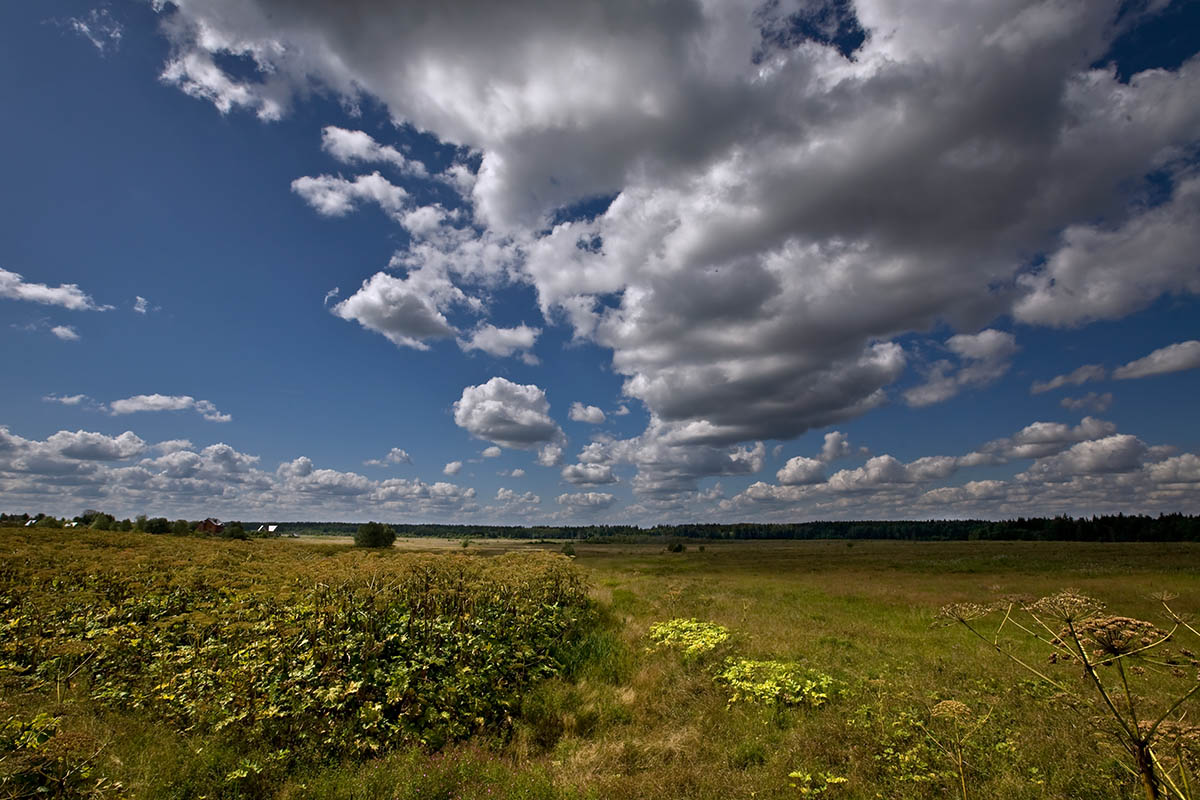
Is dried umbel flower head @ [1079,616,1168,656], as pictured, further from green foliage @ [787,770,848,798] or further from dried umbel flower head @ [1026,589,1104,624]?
green foliage @ [787,770,848,798]

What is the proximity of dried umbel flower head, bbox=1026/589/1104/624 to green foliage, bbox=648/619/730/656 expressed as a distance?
35.4ft

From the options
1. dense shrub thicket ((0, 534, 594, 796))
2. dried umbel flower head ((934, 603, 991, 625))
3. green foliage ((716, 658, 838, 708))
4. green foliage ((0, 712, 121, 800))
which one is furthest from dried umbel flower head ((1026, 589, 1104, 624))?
green foliage ((0, 712, 121, 800))

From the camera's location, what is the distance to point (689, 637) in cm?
1448

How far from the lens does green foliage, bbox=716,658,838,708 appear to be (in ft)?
35.1

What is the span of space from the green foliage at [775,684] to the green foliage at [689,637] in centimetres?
114

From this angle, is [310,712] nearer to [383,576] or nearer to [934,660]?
[383,576]

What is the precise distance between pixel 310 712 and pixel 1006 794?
10.1 m

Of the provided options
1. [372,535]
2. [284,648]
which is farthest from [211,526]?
[284,648]

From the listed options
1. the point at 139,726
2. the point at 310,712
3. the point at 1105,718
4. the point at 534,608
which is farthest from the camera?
the point at 534,608

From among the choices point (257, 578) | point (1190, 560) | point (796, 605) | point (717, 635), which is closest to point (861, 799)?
point (717, 635)

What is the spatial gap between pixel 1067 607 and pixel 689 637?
40.5ft

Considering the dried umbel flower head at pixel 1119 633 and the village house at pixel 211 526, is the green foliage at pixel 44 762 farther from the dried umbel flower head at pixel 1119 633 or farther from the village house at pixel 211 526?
the village house at pixel 211 526

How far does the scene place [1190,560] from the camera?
50.4m

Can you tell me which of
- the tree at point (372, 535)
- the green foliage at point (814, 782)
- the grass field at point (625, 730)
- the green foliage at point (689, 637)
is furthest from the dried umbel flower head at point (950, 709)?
the tree at point (372, 535)
